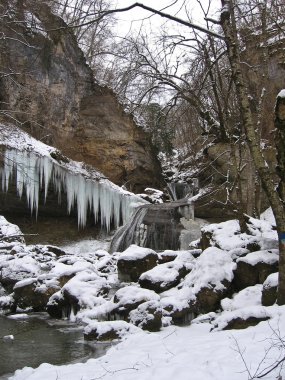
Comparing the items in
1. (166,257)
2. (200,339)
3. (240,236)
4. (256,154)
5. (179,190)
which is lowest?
(200,339)

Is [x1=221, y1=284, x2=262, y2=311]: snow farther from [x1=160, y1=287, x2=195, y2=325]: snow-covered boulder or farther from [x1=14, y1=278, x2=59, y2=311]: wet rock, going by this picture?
[x1=14, y1=278, x2=59, y2=311]: wet rock

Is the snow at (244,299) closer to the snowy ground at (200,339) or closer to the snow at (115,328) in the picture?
the snowy ground at (200,339)

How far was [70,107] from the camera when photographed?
18141 millimetres

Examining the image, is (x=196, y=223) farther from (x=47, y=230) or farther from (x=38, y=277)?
(x=38, y=277)

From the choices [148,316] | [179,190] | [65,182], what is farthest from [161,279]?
[179,190]

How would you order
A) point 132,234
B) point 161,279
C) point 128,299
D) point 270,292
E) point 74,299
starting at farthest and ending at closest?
point 132,234, point 161,279, point 74,299, point 128,299, point 270,292

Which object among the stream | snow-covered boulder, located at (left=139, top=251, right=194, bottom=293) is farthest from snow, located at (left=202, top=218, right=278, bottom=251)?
the stream

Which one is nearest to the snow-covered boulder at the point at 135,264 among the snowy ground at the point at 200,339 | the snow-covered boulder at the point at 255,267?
the snowy ground at the point at 200,339

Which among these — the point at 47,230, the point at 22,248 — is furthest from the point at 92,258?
the point at 47,230

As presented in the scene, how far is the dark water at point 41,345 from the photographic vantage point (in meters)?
5.45

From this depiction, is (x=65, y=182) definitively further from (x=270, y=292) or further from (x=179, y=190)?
(x=270, y=292)

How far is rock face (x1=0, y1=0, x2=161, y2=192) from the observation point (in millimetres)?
16312

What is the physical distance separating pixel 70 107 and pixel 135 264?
10041 mm

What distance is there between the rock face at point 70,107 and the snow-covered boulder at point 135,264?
26.0 feet
